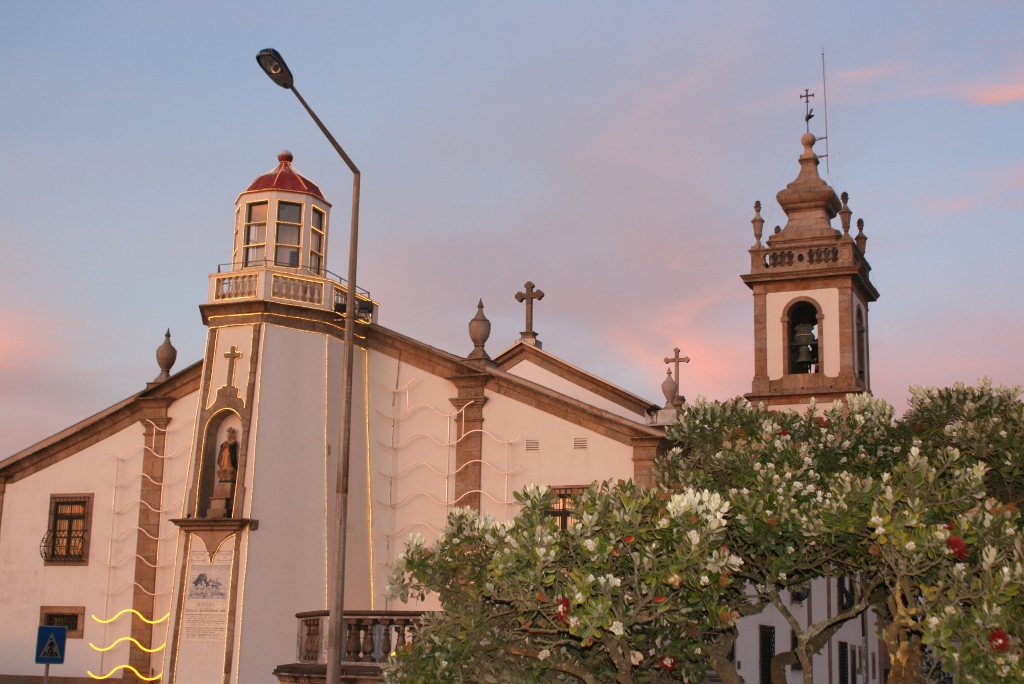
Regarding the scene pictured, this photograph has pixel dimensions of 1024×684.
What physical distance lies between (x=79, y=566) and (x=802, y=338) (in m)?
26.9

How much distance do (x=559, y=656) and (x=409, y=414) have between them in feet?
42.6

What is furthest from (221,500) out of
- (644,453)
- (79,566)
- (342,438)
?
(342,438)

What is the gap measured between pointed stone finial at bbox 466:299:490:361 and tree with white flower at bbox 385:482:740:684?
39.4ft

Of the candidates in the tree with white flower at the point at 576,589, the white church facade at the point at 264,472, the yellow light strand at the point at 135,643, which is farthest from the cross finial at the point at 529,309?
the tree with white flower at the point at 576,589

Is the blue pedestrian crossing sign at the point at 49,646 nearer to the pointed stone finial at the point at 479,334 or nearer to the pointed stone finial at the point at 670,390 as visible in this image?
the pointed stone finial at the point at 479,334

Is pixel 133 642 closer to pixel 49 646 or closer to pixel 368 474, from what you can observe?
pixel 368 474

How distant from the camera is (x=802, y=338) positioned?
4750cm

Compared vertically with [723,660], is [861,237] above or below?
above

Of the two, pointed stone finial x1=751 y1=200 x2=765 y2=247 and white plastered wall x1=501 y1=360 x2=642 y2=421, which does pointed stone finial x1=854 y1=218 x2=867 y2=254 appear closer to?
pointed stone finial x1=751 y1=200 x2=765 y2=247

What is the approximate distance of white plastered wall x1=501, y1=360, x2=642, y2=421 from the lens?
37969mm

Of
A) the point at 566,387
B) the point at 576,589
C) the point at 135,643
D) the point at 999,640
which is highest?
the point at 566,387

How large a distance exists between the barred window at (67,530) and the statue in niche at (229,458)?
18.5ft

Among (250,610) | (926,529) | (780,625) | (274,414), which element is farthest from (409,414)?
(926,529)

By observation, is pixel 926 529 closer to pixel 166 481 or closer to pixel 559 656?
pixel 559 656
